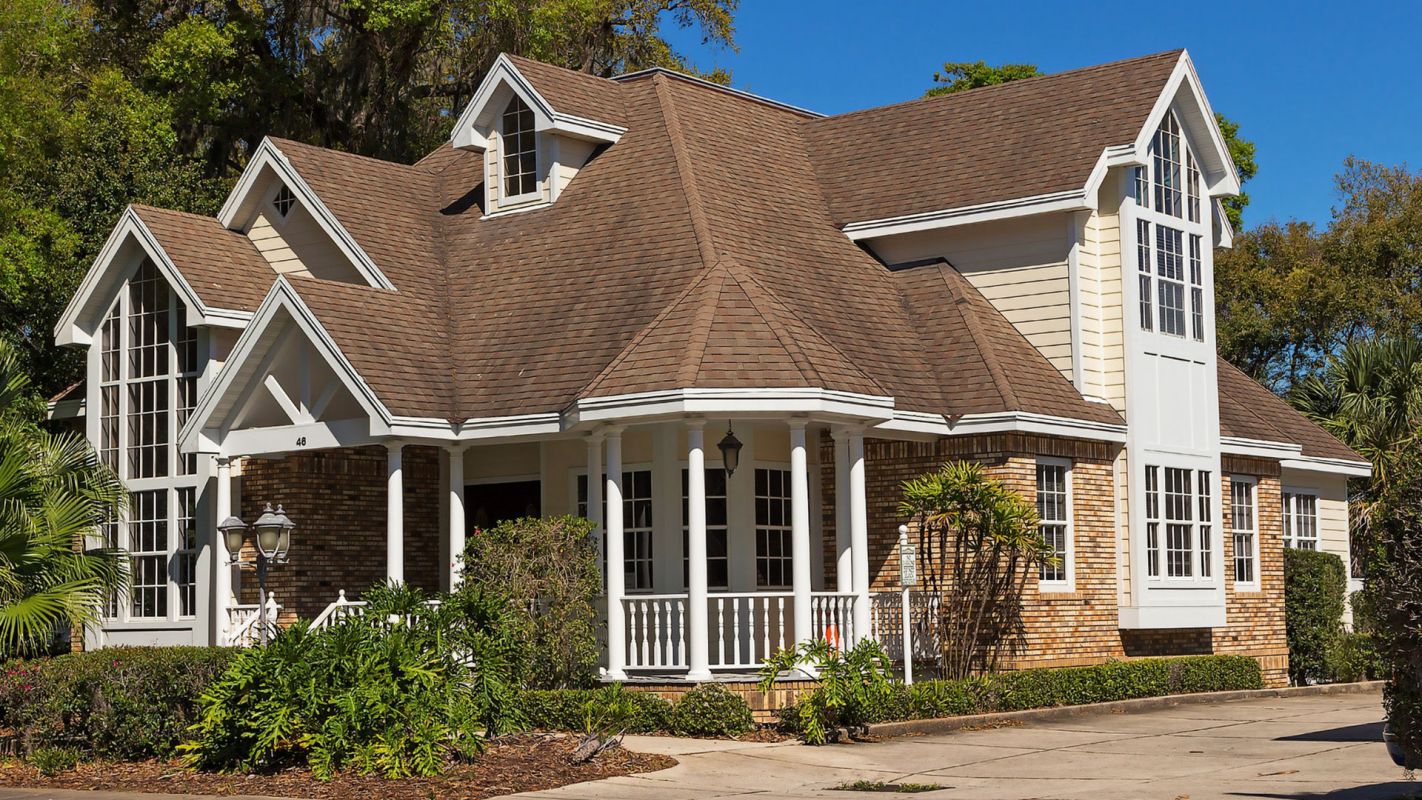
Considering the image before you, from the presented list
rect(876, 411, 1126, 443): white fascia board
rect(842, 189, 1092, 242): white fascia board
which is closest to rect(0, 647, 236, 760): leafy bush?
rect(876, 411, 1126, 443): white fascia board

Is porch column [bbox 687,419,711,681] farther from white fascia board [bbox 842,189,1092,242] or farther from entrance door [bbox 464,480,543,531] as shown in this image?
white fascia board [bbox 842,189,1092,242]

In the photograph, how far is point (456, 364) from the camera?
23859 millimetres

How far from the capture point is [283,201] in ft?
89.9

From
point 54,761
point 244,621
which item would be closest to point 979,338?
point 244,621

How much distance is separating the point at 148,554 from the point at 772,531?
9346 mm

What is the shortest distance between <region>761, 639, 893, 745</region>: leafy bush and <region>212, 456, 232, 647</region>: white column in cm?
820

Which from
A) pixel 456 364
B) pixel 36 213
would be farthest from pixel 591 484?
pixel 36 213

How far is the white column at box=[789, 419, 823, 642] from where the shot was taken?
19906mm

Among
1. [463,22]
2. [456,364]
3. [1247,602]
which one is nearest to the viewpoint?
[456,364]

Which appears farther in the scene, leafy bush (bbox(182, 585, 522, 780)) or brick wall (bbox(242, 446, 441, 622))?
brick wall (bbox(242, 446, 441, 622))

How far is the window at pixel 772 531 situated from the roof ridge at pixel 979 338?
304cm

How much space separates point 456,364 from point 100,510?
19.3ft

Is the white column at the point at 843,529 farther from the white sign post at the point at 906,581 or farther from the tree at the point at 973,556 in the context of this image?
the tree at the point at 973,556

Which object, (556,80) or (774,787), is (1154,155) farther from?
(774,787)
